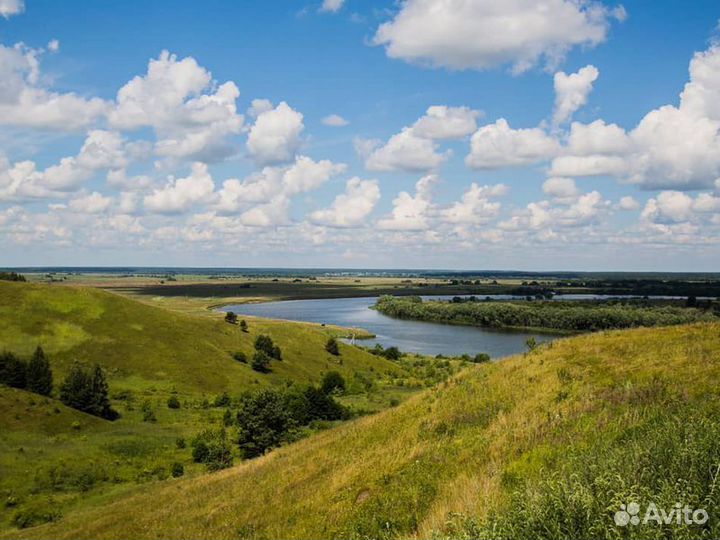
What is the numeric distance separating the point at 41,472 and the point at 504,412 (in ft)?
120

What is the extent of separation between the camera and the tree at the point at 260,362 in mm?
87719

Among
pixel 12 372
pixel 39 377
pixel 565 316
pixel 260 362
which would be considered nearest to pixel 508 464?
pixel 39 377

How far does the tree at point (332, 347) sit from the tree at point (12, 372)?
5560cm

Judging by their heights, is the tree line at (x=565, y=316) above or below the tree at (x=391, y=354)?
Result: above

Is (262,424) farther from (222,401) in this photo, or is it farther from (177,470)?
(222,401)

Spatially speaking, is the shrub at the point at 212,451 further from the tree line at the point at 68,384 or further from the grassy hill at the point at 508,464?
the grassy hill at the point at 508,464

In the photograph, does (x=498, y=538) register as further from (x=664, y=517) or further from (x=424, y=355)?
(x=424, y=355)

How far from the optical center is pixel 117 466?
136 ft

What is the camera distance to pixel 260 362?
87.8 metres

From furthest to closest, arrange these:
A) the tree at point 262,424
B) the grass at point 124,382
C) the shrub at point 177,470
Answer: the tree at point 262,424, the shrub at point 177,470, the grass at point 124,382

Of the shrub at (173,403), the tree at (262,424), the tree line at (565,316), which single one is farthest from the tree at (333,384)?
the tree line at (565,316)
